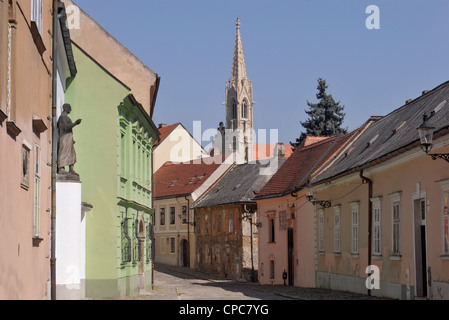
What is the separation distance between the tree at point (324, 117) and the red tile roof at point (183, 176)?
30.1 ft

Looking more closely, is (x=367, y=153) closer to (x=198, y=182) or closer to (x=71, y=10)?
(x=71, y=10)

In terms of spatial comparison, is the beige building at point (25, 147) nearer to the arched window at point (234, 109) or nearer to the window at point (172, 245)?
the window at point (172, 245)

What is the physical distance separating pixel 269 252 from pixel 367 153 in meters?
15.8

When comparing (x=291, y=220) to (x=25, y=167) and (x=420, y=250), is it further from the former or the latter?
(x=25, y=167)

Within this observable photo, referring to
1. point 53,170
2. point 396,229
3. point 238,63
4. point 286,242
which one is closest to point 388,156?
point 396,229

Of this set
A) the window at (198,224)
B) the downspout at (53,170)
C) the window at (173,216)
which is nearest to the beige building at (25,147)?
the downspout at (53,170)

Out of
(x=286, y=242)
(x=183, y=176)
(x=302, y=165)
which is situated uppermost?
(x=183, y=176)

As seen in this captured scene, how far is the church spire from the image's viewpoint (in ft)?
411

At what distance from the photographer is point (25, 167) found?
44.3 feet

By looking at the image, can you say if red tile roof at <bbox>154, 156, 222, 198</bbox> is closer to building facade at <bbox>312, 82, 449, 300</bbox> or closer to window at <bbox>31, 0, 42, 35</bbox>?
building facade at <bbox>312, 82, 449, 300</bbox>

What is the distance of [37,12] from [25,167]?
345 cm

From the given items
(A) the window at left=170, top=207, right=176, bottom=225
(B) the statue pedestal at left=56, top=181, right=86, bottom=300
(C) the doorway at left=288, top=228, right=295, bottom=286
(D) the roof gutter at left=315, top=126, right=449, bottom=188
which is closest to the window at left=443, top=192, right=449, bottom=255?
(D) the roof gutter at left=315, top=126, right=449, bottom=188

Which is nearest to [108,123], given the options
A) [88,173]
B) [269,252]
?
[88,173]

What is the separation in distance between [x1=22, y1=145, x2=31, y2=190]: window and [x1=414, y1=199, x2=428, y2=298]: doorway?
11135 millimetres
